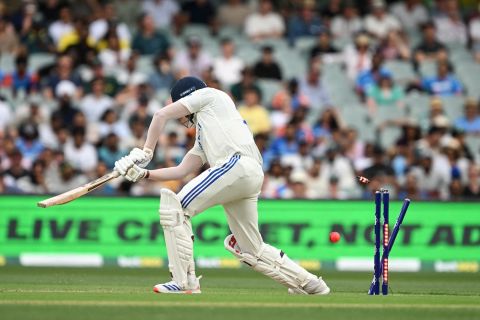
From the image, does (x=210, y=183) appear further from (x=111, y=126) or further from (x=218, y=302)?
(x=111, y=126)

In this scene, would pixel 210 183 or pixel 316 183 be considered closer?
pixel 210 183

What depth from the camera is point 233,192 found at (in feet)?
34.0

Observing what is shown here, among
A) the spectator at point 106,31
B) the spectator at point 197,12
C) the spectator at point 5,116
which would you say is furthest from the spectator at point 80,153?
the spectator at point 197,12

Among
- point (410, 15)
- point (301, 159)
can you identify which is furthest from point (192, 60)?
point (410, 15)

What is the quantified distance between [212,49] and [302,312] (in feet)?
42.8

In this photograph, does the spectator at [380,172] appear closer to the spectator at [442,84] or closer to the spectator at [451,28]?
the spectator at [442,84]

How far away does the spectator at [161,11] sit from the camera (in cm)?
2205

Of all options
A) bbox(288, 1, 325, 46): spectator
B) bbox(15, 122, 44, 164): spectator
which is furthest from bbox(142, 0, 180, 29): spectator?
bbox(15, 122, 44, 164): spectator

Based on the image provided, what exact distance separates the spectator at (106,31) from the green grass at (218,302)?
7.89 m

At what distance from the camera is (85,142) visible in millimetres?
19078

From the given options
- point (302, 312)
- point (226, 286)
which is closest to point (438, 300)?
point (302, 312)

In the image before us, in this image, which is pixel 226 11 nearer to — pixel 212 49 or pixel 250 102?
pixel 212 49

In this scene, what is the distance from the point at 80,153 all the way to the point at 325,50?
526 cm

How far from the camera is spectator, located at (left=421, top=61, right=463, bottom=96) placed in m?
21.7
